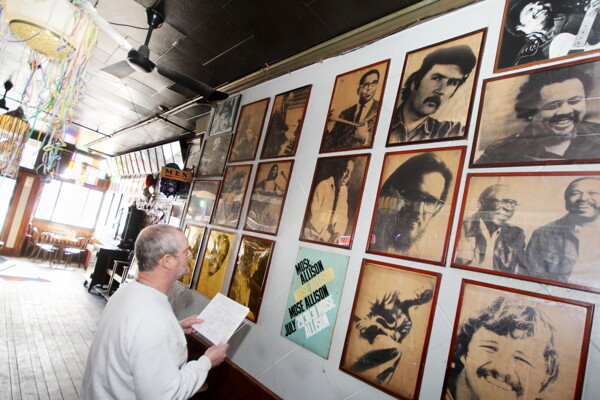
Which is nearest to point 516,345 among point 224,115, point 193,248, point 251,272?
point 251,272

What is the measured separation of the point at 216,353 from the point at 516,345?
4.57ft

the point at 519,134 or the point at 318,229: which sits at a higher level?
the point at 519,134

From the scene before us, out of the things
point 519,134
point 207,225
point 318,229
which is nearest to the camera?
point 519,134

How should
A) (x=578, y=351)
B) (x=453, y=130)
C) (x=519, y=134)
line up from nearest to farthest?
(x=578, y=351) → (x=519, y=134) → (x=453, y=130)

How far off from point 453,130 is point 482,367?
117 cm

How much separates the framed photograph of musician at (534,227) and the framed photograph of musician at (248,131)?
2.02 meters

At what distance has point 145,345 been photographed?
1200mm

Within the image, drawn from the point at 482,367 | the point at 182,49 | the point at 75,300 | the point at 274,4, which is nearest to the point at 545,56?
the point at 482,367

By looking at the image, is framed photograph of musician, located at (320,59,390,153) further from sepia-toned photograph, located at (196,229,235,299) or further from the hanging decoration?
the hanging decoration

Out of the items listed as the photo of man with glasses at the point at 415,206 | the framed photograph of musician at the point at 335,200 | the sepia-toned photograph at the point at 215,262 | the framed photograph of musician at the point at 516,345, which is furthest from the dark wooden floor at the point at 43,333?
the framed photograph of musician at the point at 516,345

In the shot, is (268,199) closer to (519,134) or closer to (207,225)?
(207,225)

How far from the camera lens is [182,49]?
3434 mm

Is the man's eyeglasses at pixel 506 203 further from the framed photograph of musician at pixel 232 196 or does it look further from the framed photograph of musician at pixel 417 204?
the framed photograph of musician at pixel 232 196

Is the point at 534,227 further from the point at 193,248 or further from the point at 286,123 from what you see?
the point at 193,248
